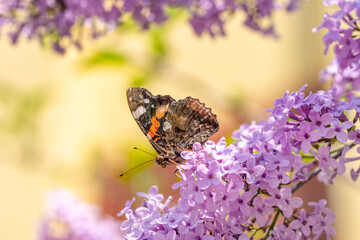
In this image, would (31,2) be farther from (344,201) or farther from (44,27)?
(344,201)

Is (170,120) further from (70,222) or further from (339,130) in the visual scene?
(70,222)

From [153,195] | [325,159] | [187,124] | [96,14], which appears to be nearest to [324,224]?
[325,159]

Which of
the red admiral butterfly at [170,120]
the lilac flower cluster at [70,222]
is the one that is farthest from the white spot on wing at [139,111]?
the lilac flower cluster at [70,222]

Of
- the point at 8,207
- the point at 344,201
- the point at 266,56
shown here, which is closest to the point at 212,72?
the point at 266,56

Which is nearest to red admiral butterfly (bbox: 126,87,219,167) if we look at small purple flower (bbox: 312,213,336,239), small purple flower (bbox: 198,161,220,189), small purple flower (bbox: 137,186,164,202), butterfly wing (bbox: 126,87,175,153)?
butterfly wing (bbox: 126,87,175,153)

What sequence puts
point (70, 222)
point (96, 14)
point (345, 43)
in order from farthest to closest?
1. point (70, 222)
2. point (96, 14)
3. point (345, 43)
